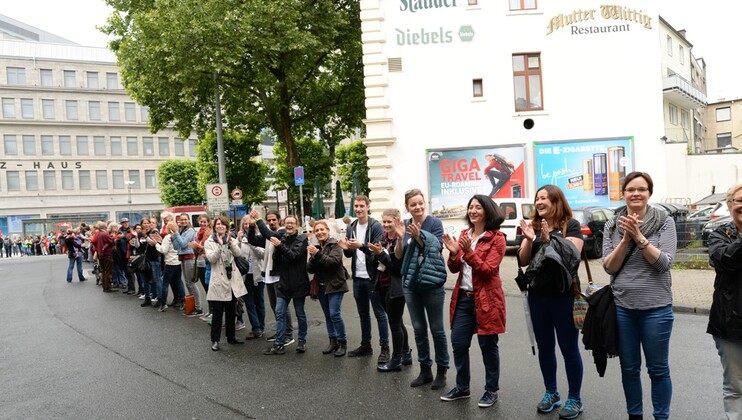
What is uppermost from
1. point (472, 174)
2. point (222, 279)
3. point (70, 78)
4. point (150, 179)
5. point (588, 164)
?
point (70, 78)

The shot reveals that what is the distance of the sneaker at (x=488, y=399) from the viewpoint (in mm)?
4898

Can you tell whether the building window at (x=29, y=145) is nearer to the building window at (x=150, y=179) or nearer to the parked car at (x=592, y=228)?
the building window at (x=150, y=179)

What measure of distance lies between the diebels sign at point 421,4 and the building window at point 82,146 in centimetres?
5443

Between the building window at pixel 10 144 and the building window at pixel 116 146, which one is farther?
the building window at pixel 116 146

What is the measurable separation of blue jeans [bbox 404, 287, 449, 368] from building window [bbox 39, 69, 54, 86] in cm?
6799

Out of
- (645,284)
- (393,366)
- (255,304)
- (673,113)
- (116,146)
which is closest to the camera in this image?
(645,284)

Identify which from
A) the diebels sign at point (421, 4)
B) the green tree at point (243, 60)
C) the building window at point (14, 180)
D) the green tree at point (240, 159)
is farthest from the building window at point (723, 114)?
the building window at point (14, 180)

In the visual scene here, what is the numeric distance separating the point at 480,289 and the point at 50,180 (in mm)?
66677

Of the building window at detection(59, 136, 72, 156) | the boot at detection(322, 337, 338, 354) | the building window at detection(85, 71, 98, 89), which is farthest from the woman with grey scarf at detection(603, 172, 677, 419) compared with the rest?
the building window at detection(85, 71, 98, 89)

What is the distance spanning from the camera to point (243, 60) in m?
22.1

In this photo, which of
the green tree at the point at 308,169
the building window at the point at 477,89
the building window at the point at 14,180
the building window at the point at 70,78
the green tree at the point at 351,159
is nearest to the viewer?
the building window at the point at 477,89

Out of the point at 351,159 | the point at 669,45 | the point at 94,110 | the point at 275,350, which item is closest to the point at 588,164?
the point at 275,350

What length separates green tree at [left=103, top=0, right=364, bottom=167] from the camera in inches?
798

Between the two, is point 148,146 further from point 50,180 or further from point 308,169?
point 308,169
